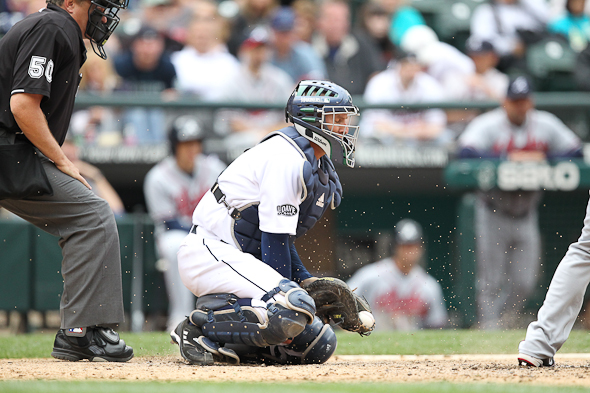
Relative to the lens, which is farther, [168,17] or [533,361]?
[168,17]

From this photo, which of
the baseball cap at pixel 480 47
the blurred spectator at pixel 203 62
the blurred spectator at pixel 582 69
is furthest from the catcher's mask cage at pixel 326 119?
the blurred spectator at pixel 582 69

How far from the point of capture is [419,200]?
8.74m

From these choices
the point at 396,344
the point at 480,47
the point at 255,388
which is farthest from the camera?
the point at 480,47

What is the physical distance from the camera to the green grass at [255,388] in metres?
3.14

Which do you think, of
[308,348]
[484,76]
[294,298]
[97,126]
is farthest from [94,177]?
[484,76]

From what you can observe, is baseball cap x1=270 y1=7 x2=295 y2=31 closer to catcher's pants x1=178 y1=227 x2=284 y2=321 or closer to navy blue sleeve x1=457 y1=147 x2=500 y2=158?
navy blue sleeve x1=457 y1=147 x2=500 y2=158

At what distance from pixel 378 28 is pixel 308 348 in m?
7.62

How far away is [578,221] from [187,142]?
13.7ft

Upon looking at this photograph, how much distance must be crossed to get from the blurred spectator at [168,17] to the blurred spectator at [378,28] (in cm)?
243

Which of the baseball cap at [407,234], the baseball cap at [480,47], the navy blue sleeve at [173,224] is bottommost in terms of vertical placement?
the baseball cap at [407,234]

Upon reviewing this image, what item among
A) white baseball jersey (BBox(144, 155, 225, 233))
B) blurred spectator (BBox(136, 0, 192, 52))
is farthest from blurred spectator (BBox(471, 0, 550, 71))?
white baseball jersey (BBox(144, 155, 225, 233))

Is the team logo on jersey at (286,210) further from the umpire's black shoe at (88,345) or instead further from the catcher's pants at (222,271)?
the umpire's black shoe at (88,345)

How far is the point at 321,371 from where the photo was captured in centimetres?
404

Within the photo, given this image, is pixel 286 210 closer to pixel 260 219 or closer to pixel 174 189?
pixel 260 219
